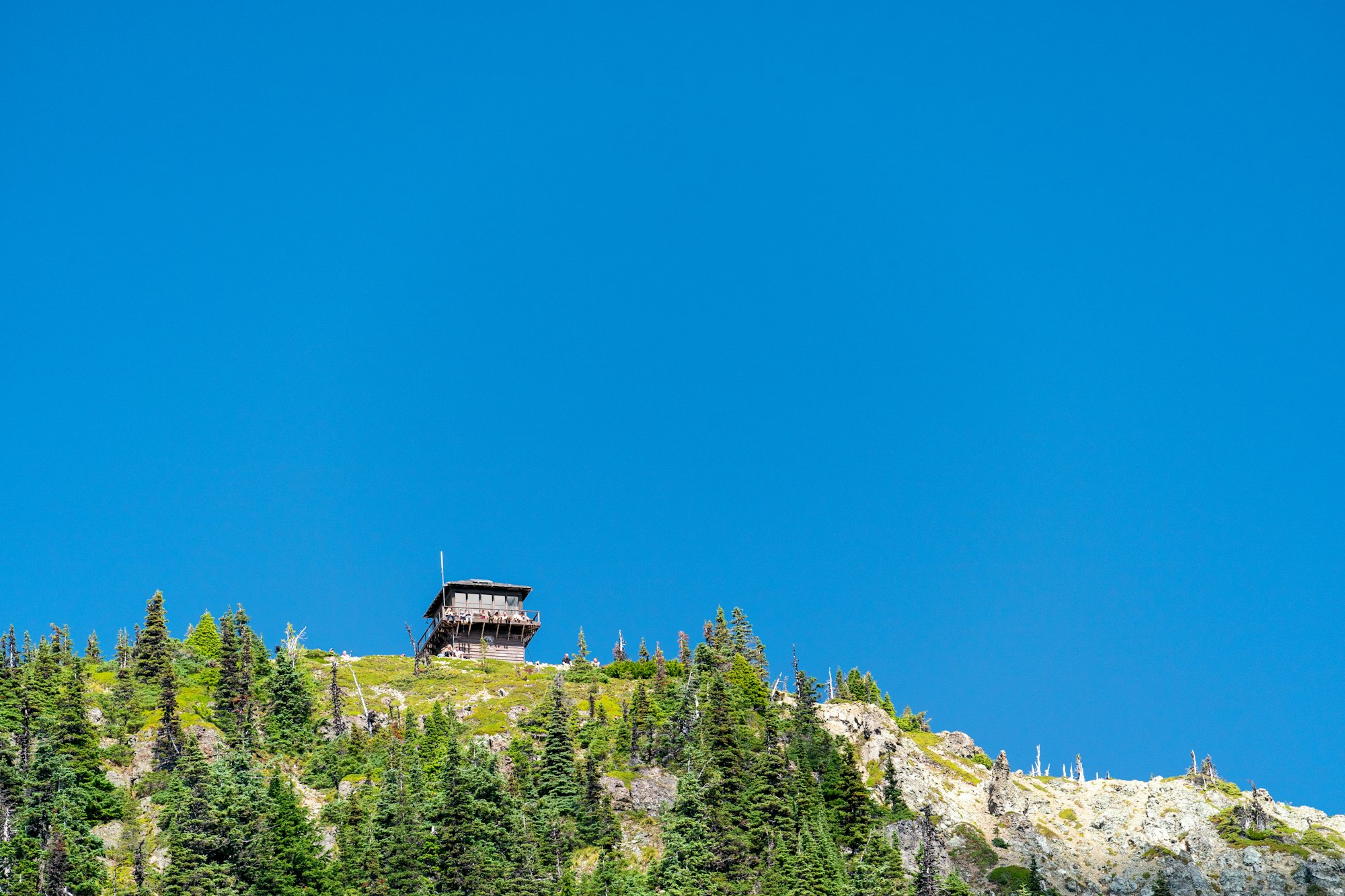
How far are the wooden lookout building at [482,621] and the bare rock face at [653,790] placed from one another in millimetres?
49024

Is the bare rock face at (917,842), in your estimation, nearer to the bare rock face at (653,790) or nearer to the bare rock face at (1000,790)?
the bare rock face at (1000,790)

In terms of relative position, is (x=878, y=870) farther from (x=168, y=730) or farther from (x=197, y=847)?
(x=168, y=730)

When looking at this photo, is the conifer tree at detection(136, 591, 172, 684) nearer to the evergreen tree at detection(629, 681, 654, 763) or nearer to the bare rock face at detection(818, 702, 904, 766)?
the evergreen tree at detection(629, 681, 654, 763)

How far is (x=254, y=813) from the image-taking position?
8481 centimetres

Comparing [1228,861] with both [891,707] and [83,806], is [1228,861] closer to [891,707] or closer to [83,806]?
[891,707]

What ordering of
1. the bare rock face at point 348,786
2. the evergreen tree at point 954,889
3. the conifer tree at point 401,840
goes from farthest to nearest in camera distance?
the bare rock face at point 348,786 → the evergreen tree at point 954,889 → the conifer tree at point 401,840

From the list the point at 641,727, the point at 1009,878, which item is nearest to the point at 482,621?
the point at 641,727

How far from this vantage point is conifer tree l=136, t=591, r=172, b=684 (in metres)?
108

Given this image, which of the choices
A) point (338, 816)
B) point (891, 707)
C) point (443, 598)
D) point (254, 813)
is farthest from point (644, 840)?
point (443, 598)

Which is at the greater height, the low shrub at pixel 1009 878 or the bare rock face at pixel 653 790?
the bare rock face at pixel 653 790

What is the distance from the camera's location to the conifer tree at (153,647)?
10750cm

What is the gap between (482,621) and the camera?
15638cm

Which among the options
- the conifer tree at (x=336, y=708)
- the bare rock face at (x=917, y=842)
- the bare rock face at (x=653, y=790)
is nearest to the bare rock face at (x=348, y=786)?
the conifer tree at (x=336, y=708)

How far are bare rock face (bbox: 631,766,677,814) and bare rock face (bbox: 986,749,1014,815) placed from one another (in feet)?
120
